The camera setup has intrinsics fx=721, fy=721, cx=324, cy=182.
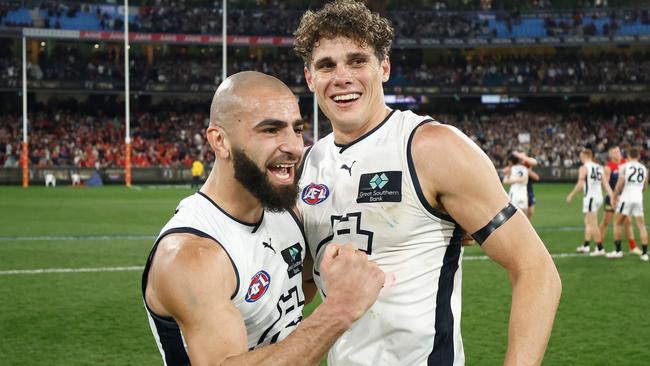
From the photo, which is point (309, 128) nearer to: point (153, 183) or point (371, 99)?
point (153, 183)

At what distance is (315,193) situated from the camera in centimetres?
341

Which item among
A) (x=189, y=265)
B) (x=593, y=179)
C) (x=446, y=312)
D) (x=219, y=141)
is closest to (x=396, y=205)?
(x=446, y=312)

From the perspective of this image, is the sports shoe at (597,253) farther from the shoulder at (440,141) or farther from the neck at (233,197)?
the neck at (233,197)

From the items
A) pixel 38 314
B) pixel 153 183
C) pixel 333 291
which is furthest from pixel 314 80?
pixel 153 183

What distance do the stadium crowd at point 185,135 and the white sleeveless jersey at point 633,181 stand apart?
31.3 meters

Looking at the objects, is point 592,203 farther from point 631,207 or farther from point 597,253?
point 597,253

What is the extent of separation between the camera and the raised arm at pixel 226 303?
2.61 m

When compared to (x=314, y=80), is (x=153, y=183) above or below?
below

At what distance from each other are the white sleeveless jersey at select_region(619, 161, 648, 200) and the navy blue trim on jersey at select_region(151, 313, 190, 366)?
12987 millimetres

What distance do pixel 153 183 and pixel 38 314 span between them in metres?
31.6

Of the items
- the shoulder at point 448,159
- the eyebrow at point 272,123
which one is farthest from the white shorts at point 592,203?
the eyebrow at point 272,123

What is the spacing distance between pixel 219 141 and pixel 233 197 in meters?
0.25

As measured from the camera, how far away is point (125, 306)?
10.0m

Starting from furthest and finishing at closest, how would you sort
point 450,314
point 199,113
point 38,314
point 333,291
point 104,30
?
point 199,113
point 104,30
point 38,314
point 450,314
point 333,291
